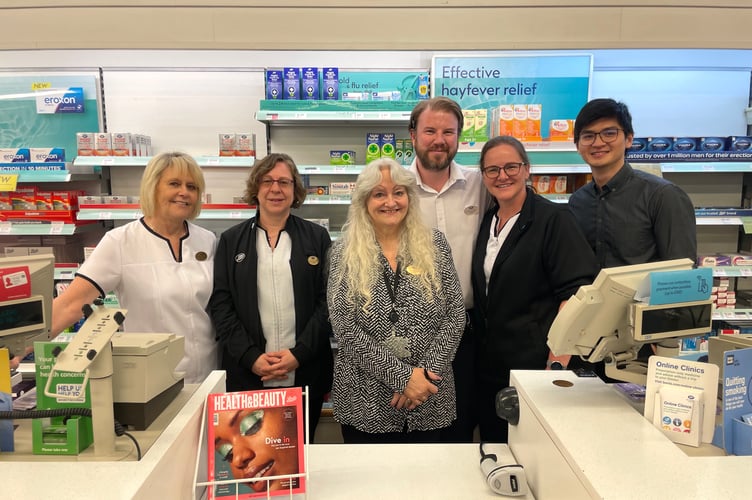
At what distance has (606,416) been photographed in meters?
1.27

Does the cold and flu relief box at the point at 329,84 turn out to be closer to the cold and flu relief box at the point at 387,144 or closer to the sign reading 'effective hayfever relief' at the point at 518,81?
the cold and flu relief box at the point at 387,144

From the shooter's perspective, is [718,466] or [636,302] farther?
[636,302]

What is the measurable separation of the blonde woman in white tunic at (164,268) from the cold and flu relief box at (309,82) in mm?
1278

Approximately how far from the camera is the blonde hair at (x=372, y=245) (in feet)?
6.41

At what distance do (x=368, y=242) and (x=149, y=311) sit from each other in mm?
1028

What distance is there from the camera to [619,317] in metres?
1.30

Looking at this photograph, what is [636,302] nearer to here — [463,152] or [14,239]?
[463,152]

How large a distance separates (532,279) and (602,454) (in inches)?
44.8

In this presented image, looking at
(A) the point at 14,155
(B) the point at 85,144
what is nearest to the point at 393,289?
(B) the point at 85,144

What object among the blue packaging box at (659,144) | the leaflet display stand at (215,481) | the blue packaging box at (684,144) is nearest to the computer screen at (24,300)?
the leaflet display stand at (215,481)

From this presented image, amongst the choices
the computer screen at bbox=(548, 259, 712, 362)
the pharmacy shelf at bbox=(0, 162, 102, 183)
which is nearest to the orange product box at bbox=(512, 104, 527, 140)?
the computer screen at bbox=(548, 259, 712, 362)

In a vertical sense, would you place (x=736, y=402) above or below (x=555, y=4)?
below

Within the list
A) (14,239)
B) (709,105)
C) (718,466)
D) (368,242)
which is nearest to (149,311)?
(368,242)

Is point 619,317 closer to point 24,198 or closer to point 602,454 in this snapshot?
point 602,454
